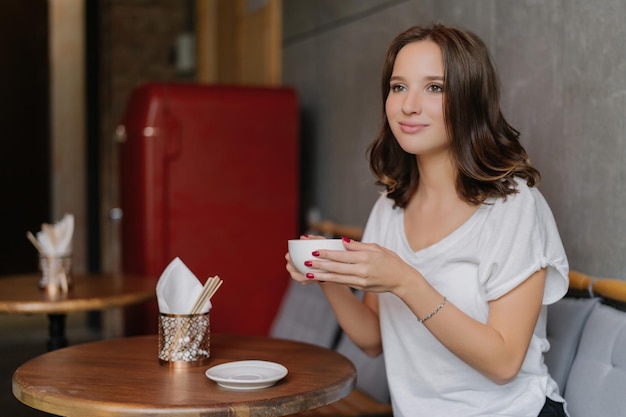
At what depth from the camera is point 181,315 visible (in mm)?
1886

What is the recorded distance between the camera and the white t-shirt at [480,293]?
1.79 meters

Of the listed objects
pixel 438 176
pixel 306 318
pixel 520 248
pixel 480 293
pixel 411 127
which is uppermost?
pixel 411 127

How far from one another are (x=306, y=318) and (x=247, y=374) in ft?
5.69

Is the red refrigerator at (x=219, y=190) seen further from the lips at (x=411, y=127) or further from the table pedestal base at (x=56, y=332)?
the lips at (x=411, y=127)

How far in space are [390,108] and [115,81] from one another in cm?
452

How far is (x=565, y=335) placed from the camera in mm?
2137

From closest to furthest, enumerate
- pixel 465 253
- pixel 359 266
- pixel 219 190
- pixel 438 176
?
pixel 359 266 → pixel 465 253 → pixel 438 176 → pixel 219 190

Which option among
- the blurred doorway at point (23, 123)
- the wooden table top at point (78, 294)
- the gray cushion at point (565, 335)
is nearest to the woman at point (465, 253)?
the gray cushion at point (565, 335)

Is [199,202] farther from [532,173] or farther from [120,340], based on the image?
[532,173]

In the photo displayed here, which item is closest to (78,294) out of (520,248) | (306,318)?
(306,318)

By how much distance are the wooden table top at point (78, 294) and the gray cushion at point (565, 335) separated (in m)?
1.48

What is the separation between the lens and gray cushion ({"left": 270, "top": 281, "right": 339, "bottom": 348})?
11.0ft

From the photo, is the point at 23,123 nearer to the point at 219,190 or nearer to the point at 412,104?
the point at 219,190

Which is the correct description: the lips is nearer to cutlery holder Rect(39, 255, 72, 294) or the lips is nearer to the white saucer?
the white saucer
